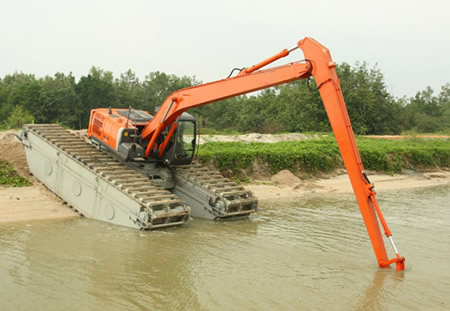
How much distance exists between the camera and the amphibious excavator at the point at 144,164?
10.7 m

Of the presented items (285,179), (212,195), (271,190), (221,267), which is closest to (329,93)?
(221,267)

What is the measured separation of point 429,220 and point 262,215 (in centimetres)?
459

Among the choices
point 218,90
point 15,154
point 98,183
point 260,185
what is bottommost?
point 260,185

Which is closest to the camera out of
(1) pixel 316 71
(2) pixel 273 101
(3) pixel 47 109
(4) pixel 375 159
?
(1) pixel 316 71

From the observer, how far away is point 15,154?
46.8 feet

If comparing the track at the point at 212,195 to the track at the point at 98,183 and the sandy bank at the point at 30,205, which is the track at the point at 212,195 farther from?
the sandy bank at the point at 30,205

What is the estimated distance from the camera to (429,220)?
43.3 ft

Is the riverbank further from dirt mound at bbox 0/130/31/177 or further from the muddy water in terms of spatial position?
the muddy water

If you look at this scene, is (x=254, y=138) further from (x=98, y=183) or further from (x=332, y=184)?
(x=98, y=183)

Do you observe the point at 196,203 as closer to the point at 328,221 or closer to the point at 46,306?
A: the point at 328,221

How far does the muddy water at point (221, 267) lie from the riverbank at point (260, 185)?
91 cm

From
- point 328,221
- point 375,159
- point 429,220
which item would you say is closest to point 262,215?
point 328,221

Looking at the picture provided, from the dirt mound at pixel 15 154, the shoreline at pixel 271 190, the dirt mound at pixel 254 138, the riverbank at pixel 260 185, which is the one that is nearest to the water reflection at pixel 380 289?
the shoreline at pixel 271 190

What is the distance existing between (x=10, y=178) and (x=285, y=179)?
949 centimetres
